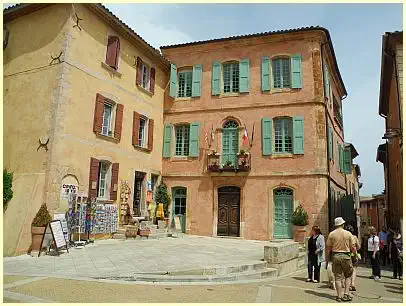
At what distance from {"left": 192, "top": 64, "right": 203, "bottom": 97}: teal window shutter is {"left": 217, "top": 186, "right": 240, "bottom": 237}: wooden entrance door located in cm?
499

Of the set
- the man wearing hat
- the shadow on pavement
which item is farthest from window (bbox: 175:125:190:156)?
the man wearing hat

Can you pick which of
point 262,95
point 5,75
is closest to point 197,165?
point 262,95

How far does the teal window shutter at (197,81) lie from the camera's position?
18000 millimetres

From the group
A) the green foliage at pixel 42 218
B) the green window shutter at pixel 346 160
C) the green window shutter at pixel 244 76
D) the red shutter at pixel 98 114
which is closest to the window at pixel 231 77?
the green window shutter at pixel 244 76

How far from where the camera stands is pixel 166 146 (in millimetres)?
18016

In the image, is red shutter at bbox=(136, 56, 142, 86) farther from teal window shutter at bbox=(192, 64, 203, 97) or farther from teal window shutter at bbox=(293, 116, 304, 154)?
teal window shutter at bbox=(293, 116, 304, 154)

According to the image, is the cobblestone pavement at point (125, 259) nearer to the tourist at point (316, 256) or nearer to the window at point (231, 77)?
the tourist at point (316, 256)

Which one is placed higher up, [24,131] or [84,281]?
[24,131]

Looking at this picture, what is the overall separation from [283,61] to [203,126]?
193 inches

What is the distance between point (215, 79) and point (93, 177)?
793 cm

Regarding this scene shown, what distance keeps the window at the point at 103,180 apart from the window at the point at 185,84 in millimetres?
6139

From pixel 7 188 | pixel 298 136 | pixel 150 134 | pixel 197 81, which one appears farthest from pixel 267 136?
pixel 7 188

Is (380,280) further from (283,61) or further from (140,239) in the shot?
(283,61)

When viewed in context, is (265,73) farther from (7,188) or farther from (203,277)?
(7,188)
